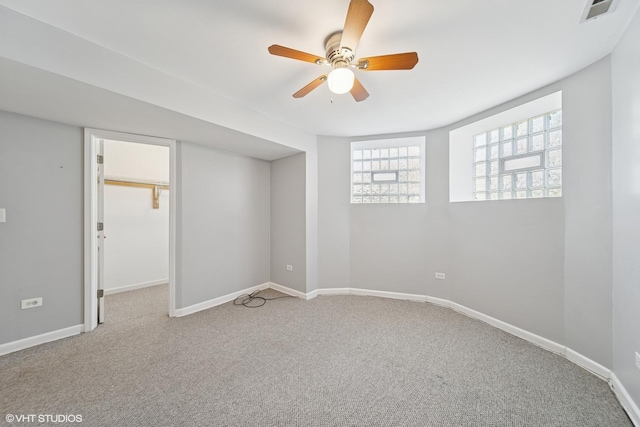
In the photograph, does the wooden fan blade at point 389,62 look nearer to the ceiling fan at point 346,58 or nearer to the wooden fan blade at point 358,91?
the ceiling fan at point 346,58

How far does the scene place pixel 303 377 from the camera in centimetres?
175

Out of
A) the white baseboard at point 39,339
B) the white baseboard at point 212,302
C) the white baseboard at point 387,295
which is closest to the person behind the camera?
the white baseboard at point 39,339

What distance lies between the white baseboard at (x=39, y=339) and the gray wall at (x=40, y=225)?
4cm

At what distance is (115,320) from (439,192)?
4290mm

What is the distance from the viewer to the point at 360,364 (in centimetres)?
190

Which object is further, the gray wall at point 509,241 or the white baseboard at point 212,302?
the white baseboard at point 212,302

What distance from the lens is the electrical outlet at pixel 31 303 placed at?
6.92 feet

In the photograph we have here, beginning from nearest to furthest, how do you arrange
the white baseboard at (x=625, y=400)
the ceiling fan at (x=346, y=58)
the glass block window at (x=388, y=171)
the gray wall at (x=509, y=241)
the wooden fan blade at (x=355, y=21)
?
the wooden fan blade at (x=355, y=21) → the ceiling fan at (x=346, y=58) → the white baseboard at (x=625, y=400) → the gray wall at (x=509, y=241) → the glass block window at (x=388, y=171)

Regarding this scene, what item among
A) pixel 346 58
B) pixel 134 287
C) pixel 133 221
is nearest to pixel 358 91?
pixel 346 58

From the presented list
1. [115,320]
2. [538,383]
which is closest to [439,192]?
[538,383]

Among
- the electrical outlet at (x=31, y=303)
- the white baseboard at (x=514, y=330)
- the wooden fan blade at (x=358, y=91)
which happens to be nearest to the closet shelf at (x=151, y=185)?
the electrical outlet at (x=31, y=303)

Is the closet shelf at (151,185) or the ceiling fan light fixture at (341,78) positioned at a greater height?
the ceiling fan light fixture at (341,78)

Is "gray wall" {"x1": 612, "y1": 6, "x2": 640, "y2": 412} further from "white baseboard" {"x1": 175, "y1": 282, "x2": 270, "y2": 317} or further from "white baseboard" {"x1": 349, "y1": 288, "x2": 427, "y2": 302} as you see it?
"white baseboard" {"x1": 175, "y1": 282, "x2": 270, "y2": 317}

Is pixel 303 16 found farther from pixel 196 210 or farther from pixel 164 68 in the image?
pixel 196 210
